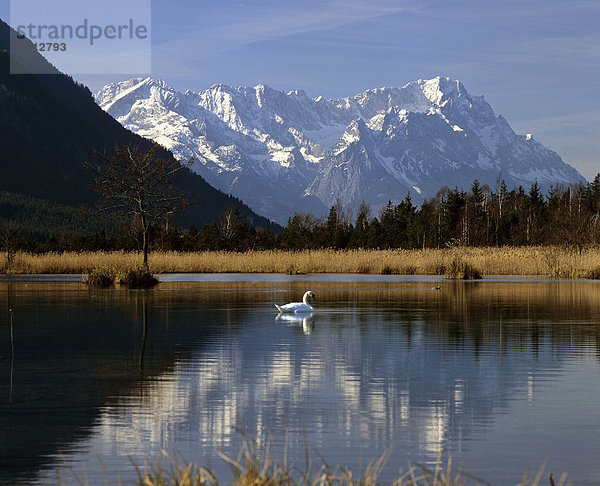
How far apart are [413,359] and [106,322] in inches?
385

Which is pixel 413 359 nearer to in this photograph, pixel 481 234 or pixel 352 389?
pixel 352 389

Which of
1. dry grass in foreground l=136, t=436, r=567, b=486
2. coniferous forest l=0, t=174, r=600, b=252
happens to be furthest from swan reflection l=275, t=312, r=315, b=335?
coniferous forest l=0, t=174, r=600, b=252

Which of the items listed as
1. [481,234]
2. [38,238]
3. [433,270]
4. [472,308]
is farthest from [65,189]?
[472,308]

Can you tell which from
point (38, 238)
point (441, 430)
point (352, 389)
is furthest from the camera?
point (38, 238)

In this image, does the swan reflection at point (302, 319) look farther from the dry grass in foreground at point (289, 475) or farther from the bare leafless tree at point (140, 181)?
the bare leafless tree at point (140, 181)

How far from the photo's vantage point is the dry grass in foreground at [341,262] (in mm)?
53812

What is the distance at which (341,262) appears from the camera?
58.6 meters

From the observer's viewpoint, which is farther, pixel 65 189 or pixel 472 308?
pixel 65 189

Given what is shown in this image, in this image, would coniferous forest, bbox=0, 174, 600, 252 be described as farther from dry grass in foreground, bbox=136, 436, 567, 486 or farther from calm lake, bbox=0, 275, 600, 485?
dry grass in foreground, bbox=136, 436, 567, 486

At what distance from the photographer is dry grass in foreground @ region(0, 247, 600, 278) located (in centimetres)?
5381

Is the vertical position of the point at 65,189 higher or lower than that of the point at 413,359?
higher

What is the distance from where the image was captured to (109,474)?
8.27 metres

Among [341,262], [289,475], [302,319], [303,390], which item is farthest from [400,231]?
[289,475]

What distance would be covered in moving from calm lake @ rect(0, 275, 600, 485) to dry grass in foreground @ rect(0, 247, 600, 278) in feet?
91.5
